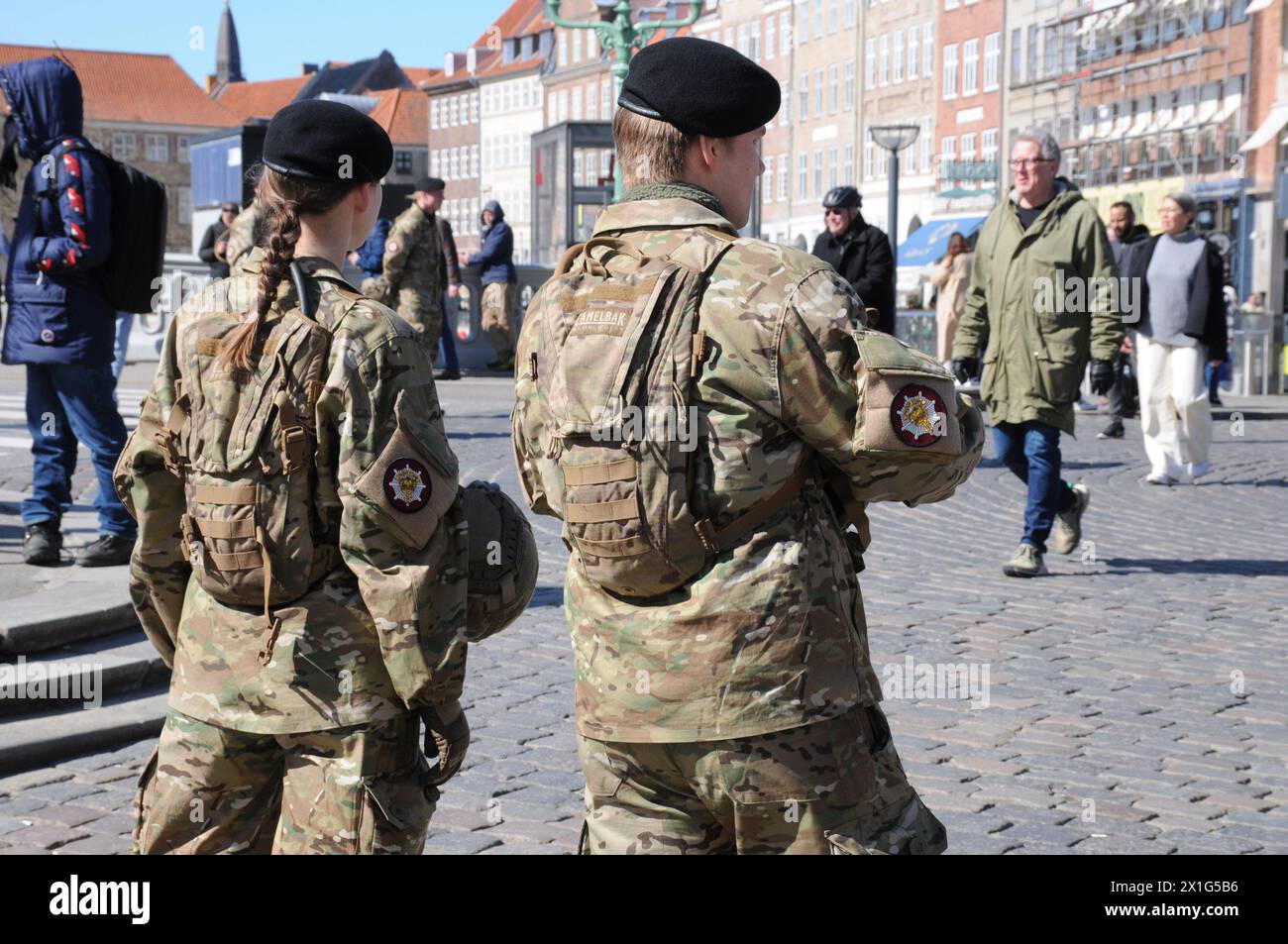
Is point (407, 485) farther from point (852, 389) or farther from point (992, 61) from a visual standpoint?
point (992, 61)

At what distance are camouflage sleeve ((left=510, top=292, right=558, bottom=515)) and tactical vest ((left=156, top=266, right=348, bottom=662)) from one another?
1.09 ft

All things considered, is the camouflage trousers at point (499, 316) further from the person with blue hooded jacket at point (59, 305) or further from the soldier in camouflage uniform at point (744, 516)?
the soldier in camouflage uniform at point (744, 516)

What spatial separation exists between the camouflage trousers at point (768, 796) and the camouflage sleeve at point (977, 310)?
623 centimetres

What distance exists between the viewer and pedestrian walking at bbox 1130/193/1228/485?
13.2 meters

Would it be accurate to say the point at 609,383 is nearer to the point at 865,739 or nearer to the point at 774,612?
the point at 774,612

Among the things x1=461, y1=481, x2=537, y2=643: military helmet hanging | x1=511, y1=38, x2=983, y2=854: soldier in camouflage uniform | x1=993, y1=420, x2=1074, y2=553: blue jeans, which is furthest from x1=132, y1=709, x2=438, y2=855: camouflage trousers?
x1=993, y1=420, x2=1074, y2=553: blue jeans

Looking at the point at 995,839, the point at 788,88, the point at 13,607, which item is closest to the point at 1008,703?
the point at 995,839

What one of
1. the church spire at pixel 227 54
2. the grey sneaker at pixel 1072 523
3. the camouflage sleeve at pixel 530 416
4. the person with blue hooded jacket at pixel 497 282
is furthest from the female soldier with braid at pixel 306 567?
the church spire at pixel 227 54

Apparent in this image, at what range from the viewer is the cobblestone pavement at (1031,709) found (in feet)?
A: 16.6

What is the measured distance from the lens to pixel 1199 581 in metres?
9.00

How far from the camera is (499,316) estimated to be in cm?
2542

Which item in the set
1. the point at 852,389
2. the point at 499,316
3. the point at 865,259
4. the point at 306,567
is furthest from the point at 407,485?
the point at 499,316
